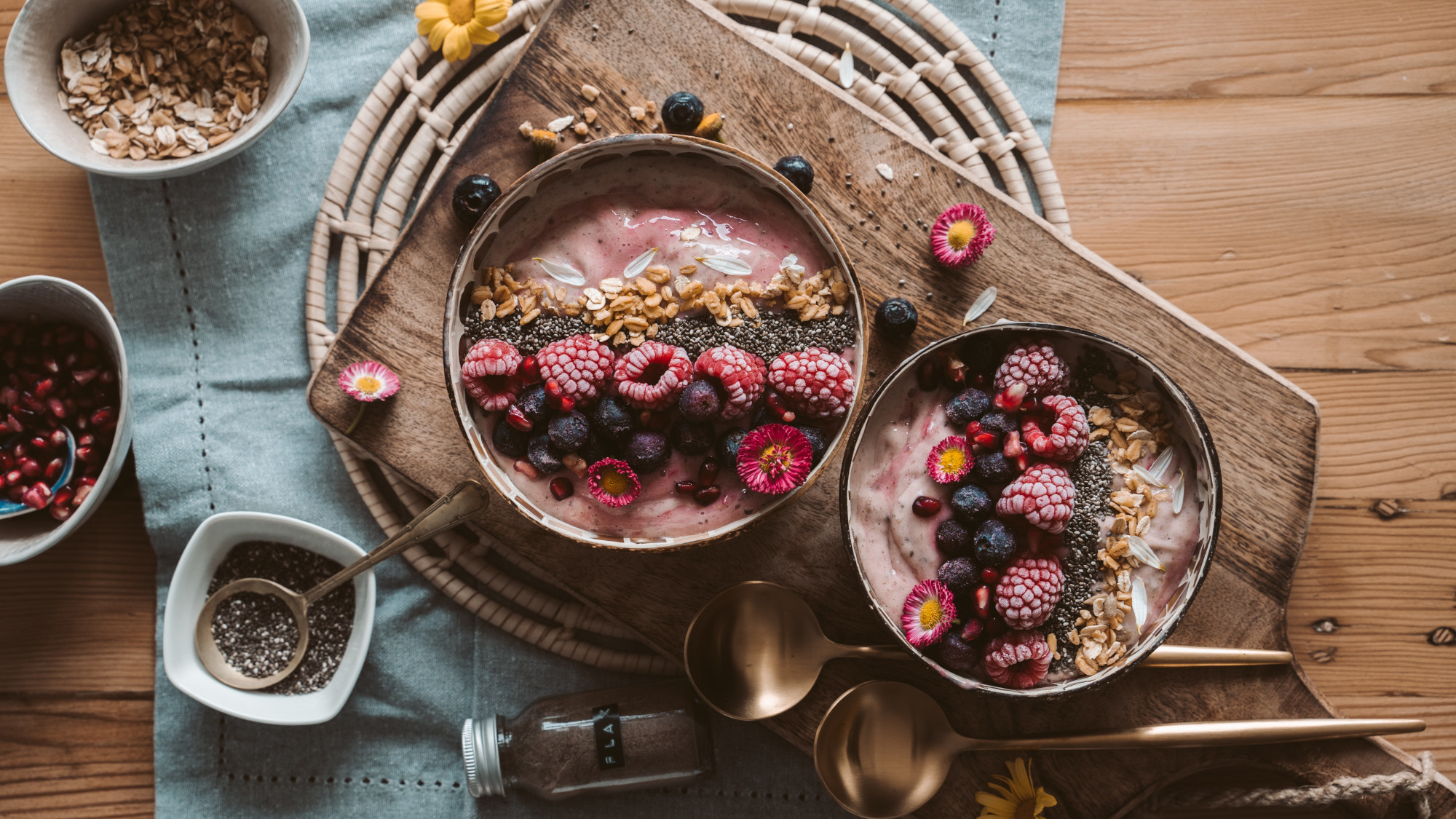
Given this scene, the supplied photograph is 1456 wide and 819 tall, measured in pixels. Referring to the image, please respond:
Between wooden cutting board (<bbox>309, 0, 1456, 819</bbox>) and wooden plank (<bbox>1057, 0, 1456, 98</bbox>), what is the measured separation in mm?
506

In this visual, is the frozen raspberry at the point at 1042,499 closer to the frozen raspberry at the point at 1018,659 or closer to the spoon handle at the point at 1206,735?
the frozen raspberry at the point at 1018,659

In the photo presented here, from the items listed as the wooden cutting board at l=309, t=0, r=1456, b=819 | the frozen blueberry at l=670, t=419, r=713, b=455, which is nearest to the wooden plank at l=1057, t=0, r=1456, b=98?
the wooden cutting board at l=309, t=0, r=1456, b=819

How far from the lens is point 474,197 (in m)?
1.25

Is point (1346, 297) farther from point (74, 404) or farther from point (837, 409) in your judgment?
point (74, 404)

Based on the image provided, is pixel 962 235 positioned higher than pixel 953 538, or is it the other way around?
pixel 962 235

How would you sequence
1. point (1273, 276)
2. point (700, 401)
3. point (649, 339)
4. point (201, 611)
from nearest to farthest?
1. point (700, 401)
2. point (649, 339)
3. point (201, 611)
4. point (1273, 276)

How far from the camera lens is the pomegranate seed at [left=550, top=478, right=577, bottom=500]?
1195 millimetres

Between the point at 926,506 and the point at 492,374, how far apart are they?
0.61 m

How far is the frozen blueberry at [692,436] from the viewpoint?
1145 mm

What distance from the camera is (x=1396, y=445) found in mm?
1525

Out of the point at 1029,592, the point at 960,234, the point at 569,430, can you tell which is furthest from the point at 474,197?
the point at 1029,592

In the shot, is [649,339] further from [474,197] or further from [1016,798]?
[1016,798]

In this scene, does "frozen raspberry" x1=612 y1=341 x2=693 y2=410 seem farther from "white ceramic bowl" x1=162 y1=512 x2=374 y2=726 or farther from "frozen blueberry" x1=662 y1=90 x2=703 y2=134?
A: "white ceramic bowl" x1=162 y1=512 x2=374 y2=726

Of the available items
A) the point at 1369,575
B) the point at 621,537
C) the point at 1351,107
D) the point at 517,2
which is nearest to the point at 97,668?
the point at 621,537
